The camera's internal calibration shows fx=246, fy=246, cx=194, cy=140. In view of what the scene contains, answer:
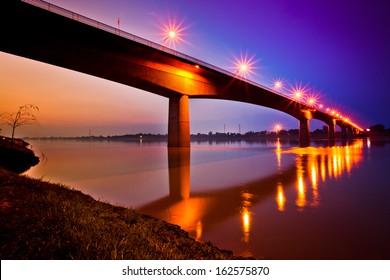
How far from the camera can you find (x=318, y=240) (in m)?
5.56

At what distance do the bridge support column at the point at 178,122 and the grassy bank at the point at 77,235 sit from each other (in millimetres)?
37730

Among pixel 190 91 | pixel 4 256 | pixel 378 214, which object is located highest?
pixel 190 91

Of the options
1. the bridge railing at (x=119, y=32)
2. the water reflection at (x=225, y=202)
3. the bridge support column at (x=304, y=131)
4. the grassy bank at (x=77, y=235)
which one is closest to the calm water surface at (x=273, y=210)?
the water reflection at (x=225, y=202)

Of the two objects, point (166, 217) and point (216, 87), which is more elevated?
point (216, 87)

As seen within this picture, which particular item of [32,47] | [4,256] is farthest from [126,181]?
[32,47]

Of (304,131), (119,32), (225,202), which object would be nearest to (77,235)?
(225,202)

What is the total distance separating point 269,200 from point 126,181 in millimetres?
8432

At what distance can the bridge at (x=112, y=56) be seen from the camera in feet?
78.8

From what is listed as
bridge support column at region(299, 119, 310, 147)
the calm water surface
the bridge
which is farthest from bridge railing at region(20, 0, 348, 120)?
bridge support column at region(299, 119, 310, 147)

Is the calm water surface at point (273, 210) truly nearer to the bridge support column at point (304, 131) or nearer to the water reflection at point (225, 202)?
the water reflection at point (225, 202)

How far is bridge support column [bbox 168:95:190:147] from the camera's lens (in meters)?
43.4

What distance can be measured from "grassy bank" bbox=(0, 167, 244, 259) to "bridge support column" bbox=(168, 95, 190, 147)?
37.7 metres

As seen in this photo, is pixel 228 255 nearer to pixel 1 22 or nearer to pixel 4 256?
pixel 4 256

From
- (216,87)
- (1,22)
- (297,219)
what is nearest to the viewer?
(297,219)
